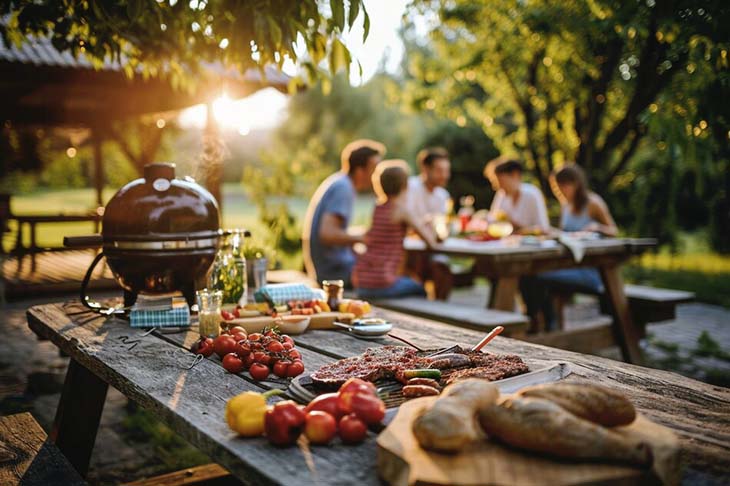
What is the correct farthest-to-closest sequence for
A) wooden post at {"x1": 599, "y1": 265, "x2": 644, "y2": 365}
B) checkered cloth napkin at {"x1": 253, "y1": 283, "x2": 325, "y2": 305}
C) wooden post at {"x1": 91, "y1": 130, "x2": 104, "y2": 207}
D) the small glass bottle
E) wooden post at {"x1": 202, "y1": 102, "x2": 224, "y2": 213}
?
wooden post at {"x1": 91, "y1": 130, "x2": 104, "y2": 207} < wooden post at {"x1": 202, "y1": 102, "x2": 224, "y2": 213} < wooden post at {"x1": 599, "y1": 265, "x2": 644, "y2": 365} < the small glass bottle < checkered cloth napkin at {"x1": 253, "y1": 283, "x2": 325, "y2": 305}

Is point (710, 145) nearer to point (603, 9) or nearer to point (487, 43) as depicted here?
point (603, 9)

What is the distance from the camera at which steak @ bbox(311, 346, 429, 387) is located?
82.0 inches

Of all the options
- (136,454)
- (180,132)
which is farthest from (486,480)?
(180,132)

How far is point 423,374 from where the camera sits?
2.08m

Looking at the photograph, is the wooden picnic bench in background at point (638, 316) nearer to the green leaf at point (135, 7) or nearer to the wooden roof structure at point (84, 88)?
the wooden roof structure at point (84, 88)

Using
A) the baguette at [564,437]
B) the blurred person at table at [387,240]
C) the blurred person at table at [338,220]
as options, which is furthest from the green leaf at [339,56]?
the blurred person at table at [338,220]

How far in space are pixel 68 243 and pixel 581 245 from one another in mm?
4581

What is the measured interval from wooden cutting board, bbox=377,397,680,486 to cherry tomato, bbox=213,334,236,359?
115cm

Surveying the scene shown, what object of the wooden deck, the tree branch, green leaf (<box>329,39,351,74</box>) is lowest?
the wooden deck

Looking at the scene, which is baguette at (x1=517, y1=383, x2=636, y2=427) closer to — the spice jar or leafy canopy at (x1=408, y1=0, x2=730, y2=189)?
the spice jar

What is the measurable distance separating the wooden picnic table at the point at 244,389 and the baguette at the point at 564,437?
297mm

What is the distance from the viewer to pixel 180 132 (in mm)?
25406

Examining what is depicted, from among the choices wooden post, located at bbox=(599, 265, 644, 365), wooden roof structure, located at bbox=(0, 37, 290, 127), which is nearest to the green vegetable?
wooden roof structure, located at bbox=(0, 37, 290, 127)

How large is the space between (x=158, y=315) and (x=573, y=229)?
5.41m
